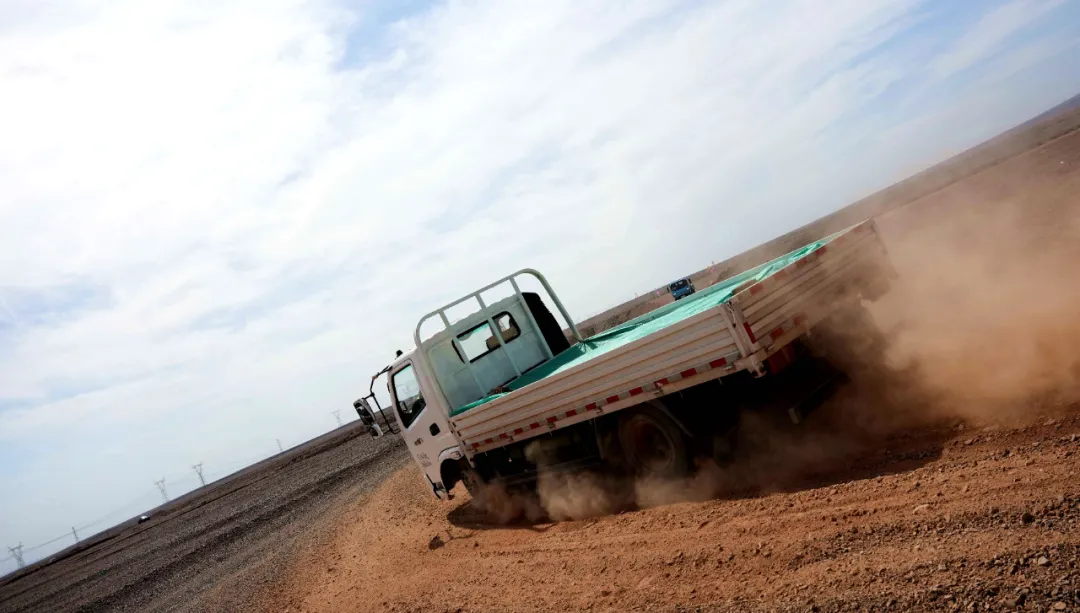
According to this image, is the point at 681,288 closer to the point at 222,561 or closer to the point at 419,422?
the point at 222,561

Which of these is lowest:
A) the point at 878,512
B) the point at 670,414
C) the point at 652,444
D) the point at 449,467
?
the point at 878,512

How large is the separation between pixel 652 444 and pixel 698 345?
1.77 metres

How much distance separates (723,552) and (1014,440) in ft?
7.56

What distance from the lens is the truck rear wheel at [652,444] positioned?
23.1 feet

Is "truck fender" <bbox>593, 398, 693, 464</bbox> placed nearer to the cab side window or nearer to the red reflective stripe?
the red reflective stripe

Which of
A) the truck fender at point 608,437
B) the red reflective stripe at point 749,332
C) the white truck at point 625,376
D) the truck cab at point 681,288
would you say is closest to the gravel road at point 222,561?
the white truck at point 625,376

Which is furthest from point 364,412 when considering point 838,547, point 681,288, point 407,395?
point 681,288

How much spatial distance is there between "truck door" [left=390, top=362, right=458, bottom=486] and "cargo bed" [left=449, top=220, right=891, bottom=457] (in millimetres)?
461

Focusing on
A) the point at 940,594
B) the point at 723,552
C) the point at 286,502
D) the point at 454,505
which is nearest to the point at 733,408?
the point at 723,552

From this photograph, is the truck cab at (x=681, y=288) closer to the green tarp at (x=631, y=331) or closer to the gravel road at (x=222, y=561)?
the gravel road at (x=222, y=561)

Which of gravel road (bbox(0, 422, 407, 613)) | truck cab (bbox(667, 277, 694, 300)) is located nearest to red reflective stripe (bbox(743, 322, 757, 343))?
gravel road (bbox(0, 422, 407, 613))

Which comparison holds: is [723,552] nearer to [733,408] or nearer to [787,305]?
[733,408]

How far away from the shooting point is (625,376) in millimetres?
6926

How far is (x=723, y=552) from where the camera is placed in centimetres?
524
